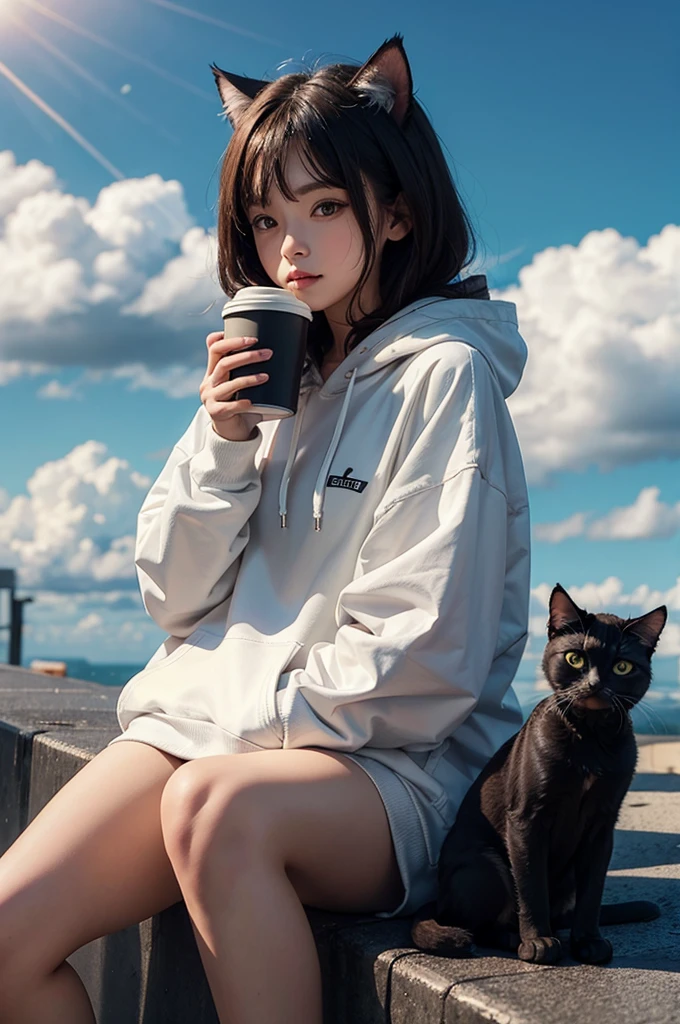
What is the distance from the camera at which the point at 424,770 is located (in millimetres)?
1824

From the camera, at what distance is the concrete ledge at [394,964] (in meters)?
1.40

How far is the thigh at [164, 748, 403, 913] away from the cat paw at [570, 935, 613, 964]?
333mm

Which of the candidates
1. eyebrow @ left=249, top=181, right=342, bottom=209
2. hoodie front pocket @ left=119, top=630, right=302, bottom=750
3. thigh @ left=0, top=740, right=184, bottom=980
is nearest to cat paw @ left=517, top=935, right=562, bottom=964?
hoodie front pocket @ left=119, top=630, right=302, bottom=750

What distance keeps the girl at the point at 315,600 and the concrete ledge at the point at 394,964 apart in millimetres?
110

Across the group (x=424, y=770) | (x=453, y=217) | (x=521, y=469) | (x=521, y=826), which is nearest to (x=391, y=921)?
(x=424, y=770)

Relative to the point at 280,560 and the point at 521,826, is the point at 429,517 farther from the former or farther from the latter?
the point at 521,826

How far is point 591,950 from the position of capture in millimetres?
1534

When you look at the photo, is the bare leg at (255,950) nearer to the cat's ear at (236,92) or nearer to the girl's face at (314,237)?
the girl's face at (314,237)

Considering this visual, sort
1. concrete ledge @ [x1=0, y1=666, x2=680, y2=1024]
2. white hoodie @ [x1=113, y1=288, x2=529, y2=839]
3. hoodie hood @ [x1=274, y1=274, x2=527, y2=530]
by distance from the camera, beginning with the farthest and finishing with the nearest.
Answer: hoodie hood @ [x1=274, y1=274, x2=527, y2=530], white hoodie @ [x1=113, y1=288, x2=529, y2=839], concrete ledge @ [x1=0, y1=666, x2=680, y2=1024]

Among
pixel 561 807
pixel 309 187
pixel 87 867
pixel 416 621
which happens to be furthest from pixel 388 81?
pixel 87 867

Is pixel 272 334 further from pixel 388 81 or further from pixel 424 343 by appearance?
pixel 388 81

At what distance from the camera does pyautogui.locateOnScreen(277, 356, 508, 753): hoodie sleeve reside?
1.70 meters

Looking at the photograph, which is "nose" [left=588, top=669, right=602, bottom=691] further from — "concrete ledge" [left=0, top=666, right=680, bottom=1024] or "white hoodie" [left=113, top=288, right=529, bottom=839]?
"concrete ledge" [left=0, top=666, right=680, bottom=1024]

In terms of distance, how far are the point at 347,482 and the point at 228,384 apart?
28 cm
